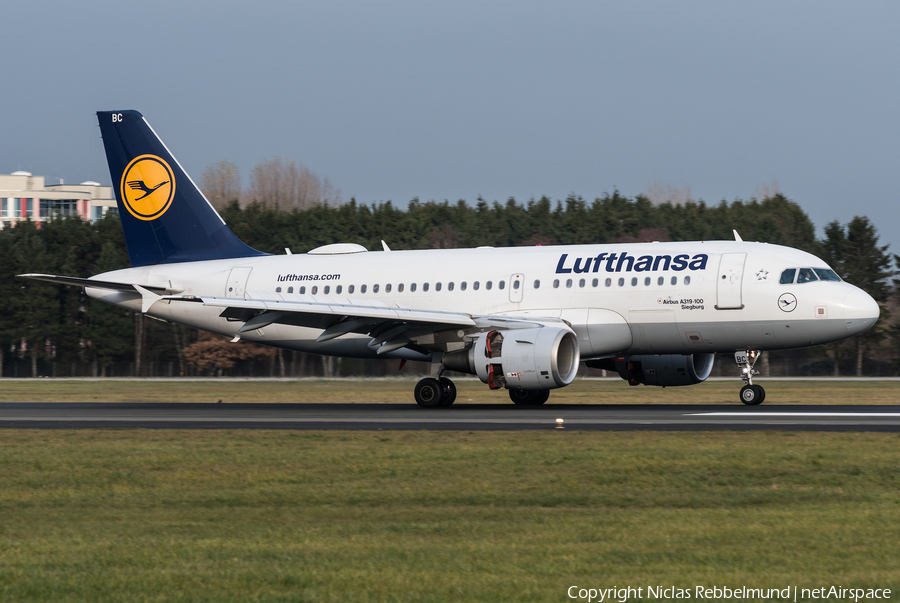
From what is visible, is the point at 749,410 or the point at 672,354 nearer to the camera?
the point at 749,410

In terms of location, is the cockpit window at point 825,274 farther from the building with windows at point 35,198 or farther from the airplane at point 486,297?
the building with windows at point 35,198

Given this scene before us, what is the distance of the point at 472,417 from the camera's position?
24.2m

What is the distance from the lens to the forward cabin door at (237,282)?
32.8 metres

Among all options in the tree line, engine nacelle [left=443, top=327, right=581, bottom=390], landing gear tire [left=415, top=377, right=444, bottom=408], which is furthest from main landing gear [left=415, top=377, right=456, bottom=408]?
the tree line

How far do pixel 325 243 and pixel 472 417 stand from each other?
75.0 metres

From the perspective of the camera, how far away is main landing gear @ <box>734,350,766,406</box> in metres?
27.4

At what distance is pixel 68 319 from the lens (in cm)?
8981

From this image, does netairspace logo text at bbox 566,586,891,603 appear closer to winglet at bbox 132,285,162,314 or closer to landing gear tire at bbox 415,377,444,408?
landing gear tire at bbox 415,377,444,408

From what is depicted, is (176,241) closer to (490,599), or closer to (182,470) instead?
(182,470)

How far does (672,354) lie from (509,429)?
9.46m

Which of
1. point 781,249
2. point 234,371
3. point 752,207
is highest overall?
point 752,207

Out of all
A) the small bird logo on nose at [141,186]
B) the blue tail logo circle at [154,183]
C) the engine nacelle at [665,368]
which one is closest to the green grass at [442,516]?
the engine nacelle at [665,368]

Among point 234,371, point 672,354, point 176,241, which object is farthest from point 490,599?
point 234,371

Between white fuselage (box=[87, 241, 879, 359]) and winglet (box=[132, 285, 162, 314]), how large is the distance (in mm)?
Result: 2741
